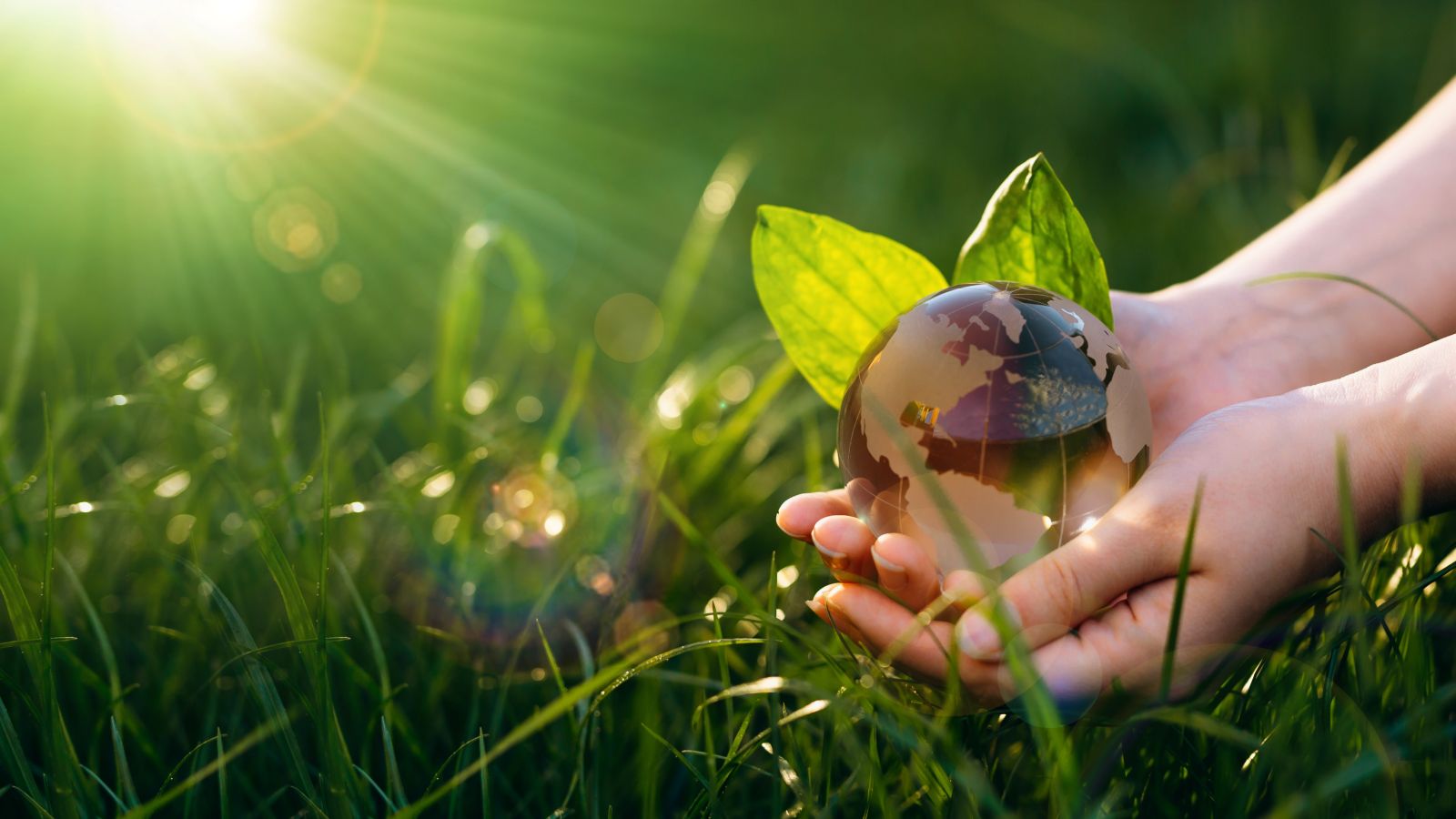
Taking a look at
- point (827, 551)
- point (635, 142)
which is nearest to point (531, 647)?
point (827, 551)

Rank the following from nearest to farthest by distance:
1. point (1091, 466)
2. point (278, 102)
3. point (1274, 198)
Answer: point (1091, 466) < point (1274, 198) < point (278, 102)

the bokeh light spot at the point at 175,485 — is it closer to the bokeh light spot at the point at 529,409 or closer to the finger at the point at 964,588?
the bokeh light spot at the point at 529,409

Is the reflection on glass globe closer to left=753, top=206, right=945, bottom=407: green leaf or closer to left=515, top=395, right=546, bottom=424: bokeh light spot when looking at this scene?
left=753, top=206, right=945, bottom=407: green leaf

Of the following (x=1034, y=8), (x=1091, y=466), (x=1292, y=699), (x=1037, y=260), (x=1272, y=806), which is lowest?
(x=1272, y=806)

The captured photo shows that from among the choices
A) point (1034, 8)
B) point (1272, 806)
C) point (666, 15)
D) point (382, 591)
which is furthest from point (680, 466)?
point (666, 15)

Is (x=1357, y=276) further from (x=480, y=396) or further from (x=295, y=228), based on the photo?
(x=295, y=228)

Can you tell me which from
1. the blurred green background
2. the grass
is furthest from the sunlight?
the grass

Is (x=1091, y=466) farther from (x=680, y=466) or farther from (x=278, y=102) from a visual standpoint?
(x=278, y=102)
